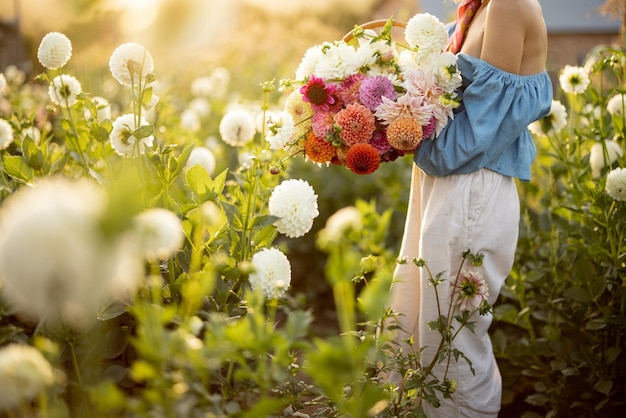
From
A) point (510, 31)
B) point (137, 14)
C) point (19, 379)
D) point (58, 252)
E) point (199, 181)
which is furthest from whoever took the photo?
point (137, 14)

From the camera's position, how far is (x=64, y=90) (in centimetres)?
188

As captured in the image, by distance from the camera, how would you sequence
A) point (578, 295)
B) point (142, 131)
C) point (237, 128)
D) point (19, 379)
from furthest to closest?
1. point (578, 295)
2. point (237, 128)
3. point (142, 131)
4. point (19, 379)

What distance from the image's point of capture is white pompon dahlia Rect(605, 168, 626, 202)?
6.89 ft

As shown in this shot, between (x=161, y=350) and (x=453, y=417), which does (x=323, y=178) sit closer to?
(x=453, y=417)


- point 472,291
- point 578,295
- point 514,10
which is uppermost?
point 514,10

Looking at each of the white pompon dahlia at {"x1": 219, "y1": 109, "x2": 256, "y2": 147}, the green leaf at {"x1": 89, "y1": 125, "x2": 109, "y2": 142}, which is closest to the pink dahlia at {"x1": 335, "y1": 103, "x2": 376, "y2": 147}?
the white pompon dahlia at {"x1": 219, "y1": 109, "x2": 256, "y2": 147}

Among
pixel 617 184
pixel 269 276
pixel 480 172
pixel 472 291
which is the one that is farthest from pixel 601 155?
pixel 269 276

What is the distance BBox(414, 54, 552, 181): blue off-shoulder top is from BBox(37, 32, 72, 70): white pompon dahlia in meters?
1.16

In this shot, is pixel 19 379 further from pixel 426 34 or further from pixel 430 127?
pixel 426 34

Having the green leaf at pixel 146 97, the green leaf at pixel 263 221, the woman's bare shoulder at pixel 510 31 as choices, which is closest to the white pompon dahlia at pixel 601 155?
the woman's bare shoulder at pixel 510 31

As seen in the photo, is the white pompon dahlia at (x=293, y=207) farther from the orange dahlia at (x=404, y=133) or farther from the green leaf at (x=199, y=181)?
the orange dahlia at (x=404, y=133)

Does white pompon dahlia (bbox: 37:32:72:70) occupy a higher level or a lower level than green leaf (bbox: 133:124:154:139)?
higher

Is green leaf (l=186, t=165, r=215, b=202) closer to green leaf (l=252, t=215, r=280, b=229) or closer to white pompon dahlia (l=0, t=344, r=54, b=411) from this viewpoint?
green leaf (l=252, t=215, r=280, b=229)

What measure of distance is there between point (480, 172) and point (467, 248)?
0.27 m
